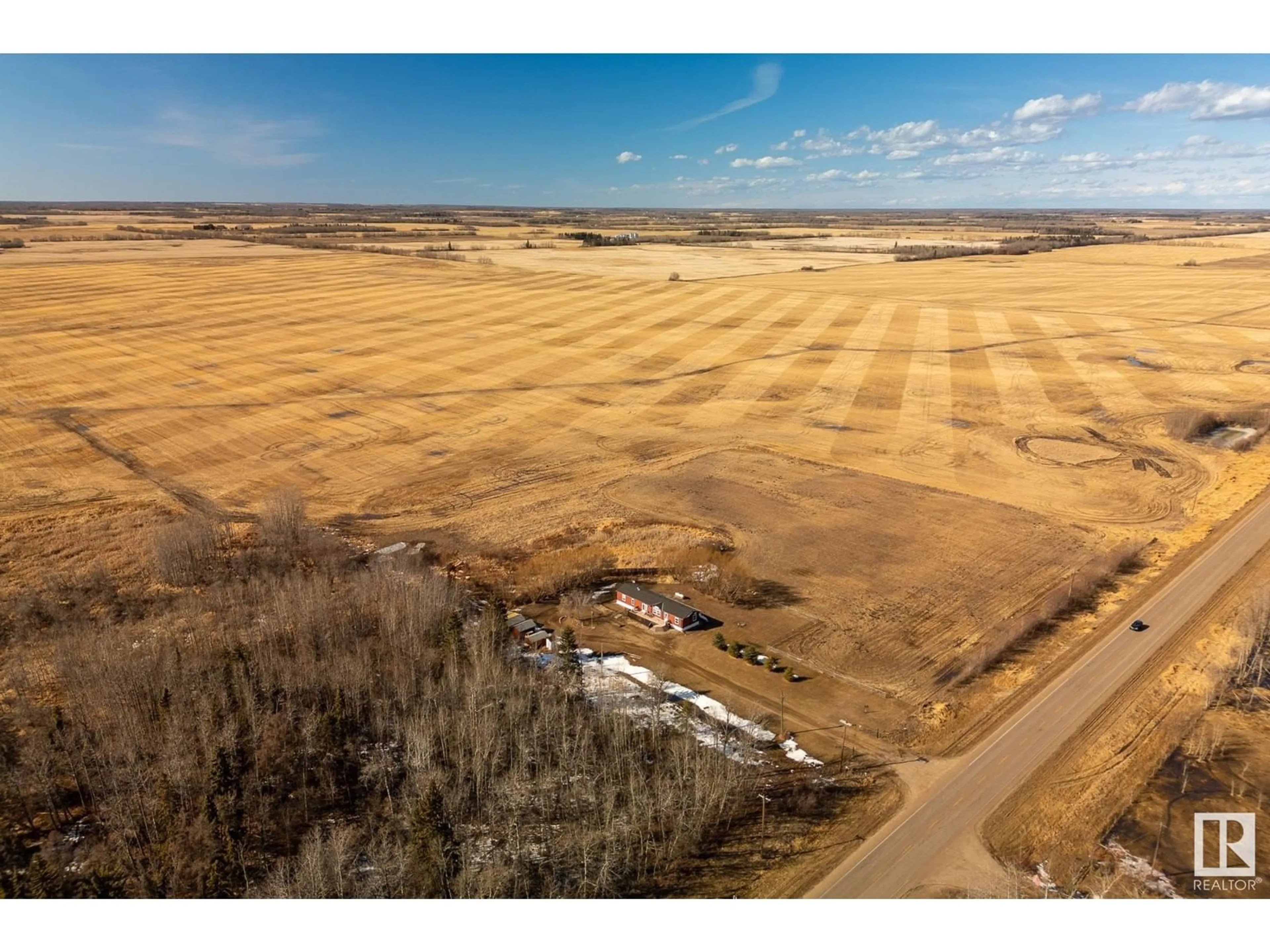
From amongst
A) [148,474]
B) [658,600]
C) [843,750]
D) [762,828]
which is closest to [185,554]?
[148,474]

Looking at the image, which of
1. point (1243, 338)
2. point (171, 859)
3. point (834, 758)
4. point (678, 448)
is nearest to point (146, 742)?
point (171, 859)

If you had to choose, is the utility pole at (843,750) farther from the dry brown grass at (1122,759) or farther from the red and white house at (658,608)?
the red and white house at (658,608)

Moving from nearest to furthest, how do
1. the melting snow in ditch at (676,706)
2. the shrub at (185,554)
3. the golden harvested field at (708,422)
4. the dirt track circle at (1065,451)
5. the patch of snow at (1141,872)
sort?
the patch of snow at (1141,872) → the melting snow in ditch at (676,706) → the shrub at (185,554) → the golden harvested field at (708,422) → the dirt track circle at (1065,451)

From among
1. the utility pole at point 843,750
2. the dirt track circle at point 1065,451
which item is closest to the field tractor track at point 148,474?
the utility pole at point 843,750

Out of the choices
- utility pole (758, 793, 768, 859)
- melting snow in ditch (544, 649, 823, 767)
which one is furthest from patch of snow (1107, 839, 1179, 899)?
utility pole (758, 793, 768, 859)

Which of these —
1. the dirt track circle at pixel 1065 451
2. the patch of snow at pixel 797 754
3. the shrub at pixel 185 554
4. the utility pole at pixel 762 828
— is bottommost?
the utility pole at pixel 762 828

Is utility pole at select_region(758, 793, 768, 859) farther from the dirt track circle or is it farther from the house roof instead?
the dirt track circle
